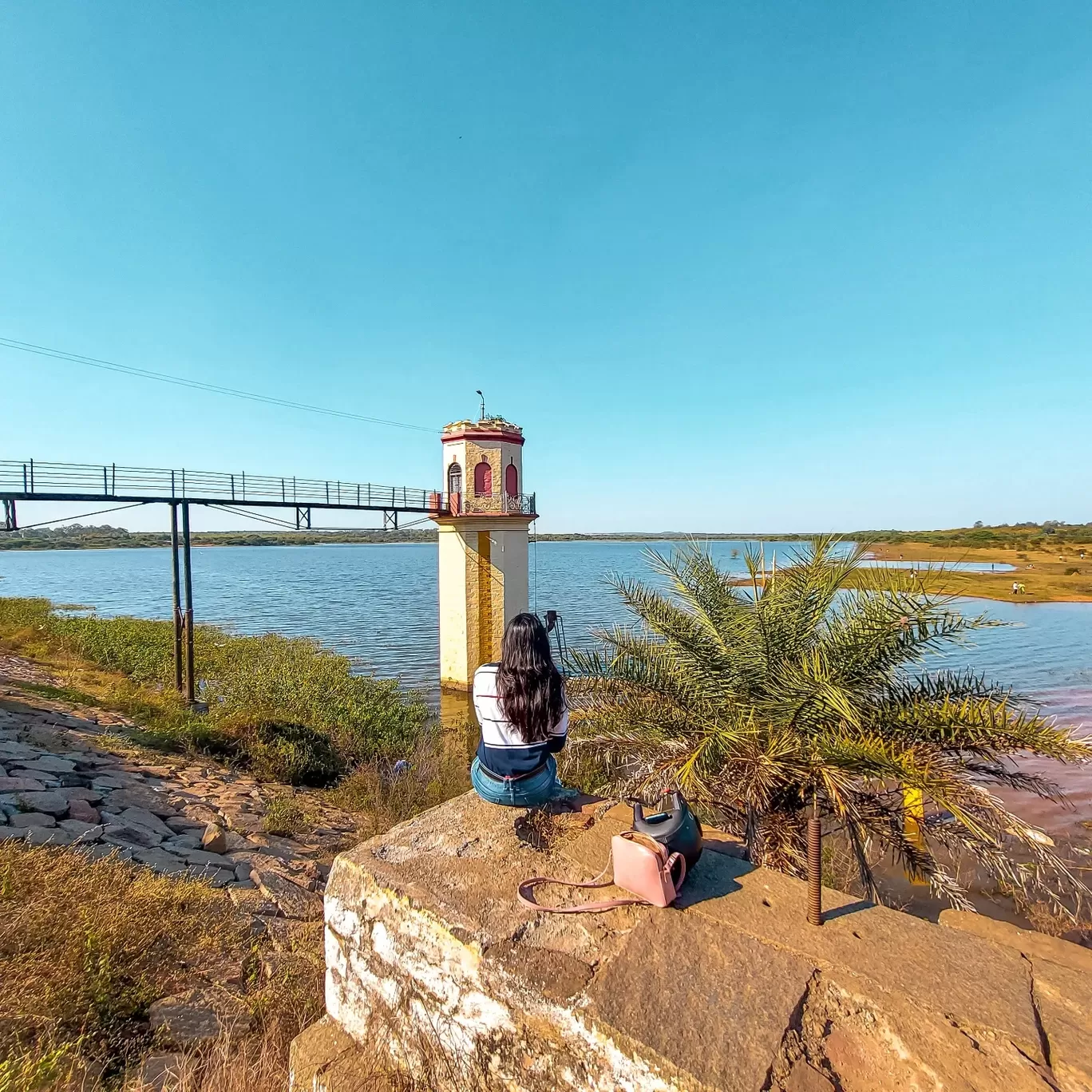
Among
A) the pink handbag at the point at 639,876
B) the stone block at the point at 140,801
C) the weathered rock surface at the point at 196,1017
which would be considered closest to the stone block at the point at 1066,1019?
the pink handbag at the point at 639,876

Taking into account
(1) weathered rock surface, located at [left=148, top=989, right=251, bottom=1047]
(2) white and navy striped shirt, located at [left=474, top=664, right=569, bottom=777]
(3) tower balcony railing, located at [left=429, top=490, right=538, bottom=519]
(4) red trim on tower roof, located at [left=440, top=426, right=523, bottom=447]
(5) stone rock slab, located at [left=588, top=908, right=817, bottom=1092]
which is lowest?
(1) weathered rock surface, located at [left=148, top=989, right=251, bottom=1047]

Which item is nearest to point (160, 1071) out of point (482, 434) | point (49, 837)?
point (49, 837)

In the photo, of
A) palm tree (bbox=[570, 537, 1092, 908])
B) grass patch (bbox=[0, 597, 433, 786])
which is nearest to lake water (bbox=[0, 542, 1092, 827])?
palm tree (bbox=[570, 537, 1092, 908])

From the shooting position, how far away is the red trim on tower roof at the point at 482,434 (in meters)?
16.9

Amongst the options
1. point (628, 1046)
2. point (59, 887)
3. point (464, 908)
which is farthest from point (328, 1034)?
point (59, 887)

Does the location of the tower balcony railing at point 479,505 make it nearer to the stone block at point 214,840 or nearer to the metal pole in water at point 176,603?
the metal pole in water at point 176,603

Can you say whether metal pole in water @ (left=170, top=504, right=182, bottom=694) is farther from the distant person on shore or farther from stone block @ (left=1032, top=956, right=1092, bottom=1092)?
stone block @ (left=1032, top=956, right=1092, bottom=1092)

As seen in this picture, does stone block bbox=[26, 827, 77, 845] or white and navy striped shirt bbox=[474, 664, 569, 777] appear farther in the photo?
stone block bbox=[26, 827, 77, 845]

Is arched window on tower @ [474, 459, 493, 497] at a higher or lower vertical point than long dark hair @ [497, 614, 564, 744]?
higher

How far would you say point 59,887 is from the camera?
13.0ft

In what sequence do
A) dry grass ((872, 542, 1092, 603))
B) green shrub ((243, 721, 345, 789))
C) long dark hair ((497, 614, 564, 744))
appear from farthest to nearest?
green shrub ((243, 721, 345, 789)) → dry grass ((872, 542, 1092, 603)) → long dark hair ((497, 614, 564, 744))

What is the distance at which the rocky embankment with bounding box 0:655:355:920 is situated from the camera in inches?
206

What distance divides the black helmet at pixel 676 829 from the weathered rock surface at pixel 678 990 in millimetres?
177

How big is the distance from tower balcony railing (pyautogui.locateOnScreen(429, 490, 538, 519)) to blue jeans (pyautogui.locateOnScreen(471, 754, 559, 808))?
44.1 feet
